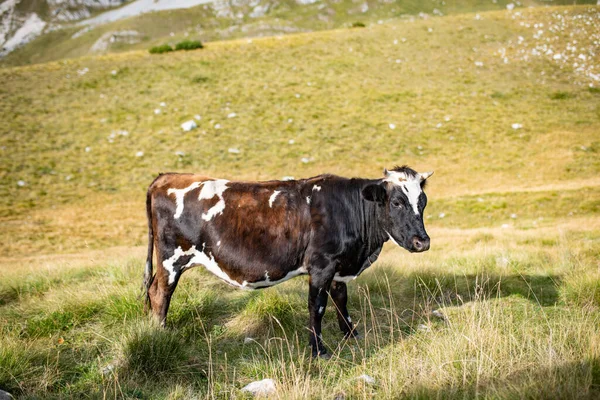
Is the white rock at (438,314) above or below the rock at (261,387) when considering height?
below

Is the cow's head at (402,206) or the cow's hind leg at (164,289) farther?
the cow's hind leg at (164,289)

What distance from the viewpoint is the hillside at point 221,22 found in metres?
131

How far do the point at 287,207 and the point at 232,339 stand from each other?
201 centimetres

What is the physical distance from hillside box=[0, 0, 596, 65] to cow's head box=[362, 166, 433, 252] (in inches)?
4805

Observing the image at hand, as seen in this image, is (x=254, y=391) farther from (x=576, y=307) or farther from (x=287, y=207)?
(x=576, y=307)

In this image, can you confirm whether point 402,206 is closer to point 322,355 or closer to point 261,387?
point 322,355

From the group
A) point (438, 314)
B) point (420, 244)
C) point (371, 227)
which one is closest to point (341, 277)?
point (371, 227)

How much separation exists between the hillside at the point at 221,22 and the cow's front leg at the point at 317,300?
123 m

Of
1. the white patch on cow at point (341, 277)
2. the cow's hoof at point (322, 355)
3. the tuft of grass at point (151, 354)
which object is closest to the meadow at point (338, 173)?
the tuft of grass at point (151, 354)

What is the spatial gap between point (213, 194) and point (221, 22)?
163232mm

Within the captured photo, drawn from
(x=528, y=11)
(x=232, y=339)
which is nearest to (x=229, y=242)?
(x=232, y=339)

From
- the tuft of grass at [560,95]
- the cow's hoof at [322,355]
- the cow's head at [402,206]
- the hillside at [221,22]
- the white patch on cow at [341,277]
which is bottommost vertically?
the tuft of grass at [560,95]

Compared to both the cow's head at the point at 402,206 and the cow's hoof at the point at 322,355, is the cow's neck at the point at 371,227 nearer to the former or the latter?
the cow's head at the point at 402,206

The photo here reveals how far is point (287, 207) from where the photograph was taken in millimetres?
6023
